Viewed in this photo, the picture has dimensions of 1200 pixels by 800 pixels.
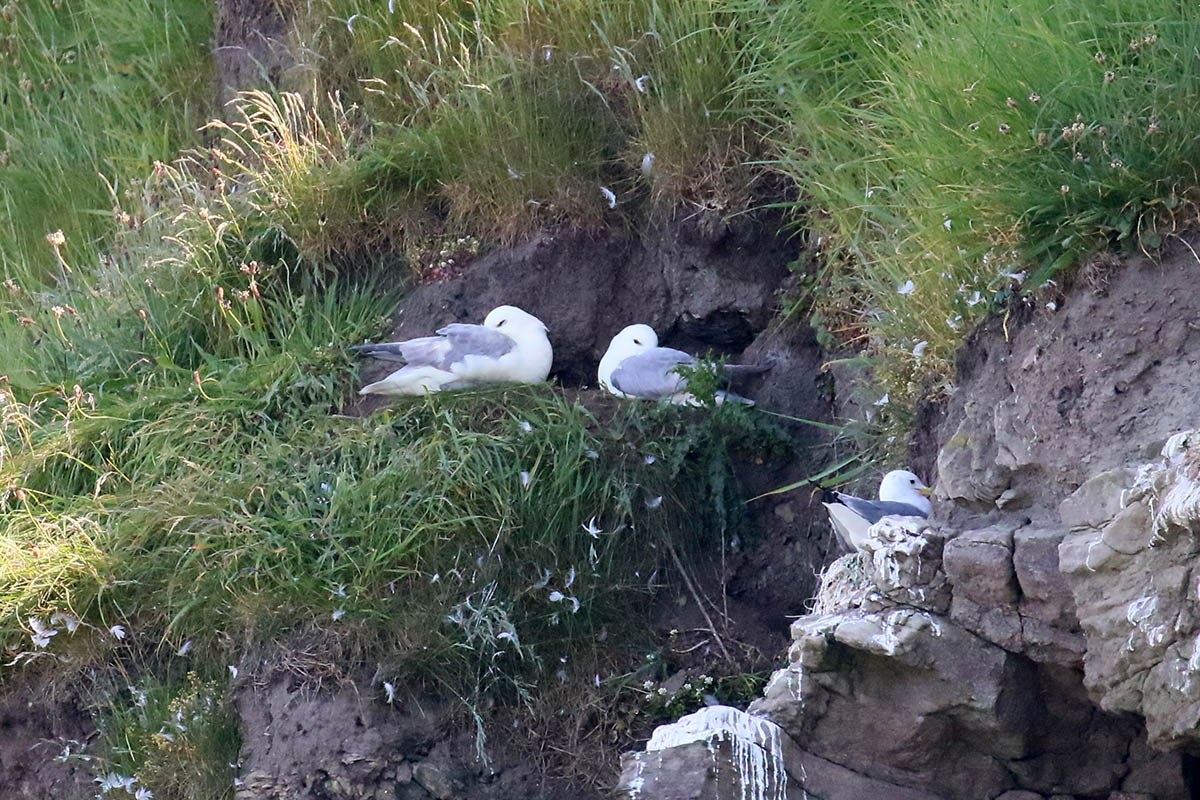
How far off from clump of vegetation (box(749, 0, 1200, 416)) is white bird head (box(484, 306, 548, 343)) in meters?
1.00

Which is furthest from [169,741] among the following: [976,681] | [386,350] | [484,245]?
[976,681]

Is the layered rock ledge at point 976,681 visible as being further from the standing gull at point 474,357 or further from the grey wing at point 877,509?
the standing gull at point 474,357

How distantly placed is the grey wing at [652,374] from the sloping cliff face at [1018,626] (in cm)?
130

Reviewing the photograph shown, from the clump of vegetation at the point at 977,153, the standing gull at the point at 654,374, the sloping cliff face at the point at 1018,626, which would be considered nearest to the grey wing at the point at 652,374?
the standing gull at the point at 654,374

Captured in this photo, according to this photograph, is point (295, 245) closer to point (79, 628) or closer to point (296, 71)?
point (296, 71)

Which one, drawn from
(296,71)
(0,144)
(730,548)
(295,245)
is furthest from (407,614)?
(0,144)

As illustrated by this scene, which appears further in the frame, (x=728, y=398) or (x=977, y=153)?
(x=728, y=398)

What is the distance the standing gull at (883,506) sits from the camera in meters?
3.40

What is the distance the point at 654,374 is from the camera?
444 centimetres

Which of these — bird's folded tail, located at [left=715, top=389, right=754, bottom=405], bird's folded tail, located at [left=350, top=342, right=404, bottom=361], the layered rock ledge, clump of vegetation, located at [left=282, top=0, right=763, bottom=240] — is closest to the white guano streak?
the layered rock ledge

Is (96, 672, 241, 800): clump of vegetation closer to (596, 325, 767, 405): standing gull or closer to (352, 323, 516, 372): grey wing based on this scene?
(352, 323, 516, 372): grey wing

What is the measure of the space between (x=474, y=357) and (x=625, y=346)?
536 millimetres

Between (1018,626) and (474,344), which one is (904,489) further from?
(474,344)

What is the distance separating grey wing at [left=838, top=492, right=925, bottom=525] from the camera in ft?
11.1
